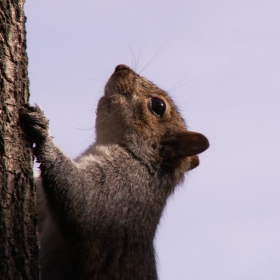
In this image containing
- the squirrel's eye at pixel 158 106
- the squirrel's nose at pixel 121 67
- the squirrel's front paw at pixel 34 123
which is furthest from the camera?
the squirrel's nose at pixel 121 67

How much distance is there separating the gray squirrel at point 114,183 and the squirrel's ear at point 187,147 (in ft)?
0.04

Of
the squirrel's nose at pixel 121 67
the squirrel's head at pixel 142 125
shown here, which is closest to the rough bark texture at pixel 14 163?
the squirrel's head at pixel 142 125

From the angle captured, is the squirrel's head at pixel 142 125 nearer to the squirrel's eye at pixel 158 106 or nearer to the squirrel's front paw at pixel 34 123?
the squirrel's eye at pixel 158 106

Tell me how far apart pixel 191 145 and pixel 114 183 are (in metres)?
1.26

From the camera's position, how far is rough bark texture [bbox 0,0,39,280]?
333 cm

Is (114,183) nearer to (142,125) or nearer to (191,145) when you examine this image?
(142,125)

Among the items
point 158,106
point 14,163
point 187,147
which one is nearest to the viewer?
point 14,163

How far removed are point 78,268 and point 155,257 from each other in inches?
45.3

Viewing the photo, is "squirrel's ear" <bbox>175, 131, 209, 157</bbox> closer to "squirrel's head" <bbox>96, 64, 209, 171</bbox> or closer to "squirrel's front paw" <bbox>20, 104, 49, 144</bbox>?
"squirrel's head" <bbox>96, 64, 209, 171</bbox>

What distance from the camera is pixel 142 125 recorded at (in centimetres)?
625

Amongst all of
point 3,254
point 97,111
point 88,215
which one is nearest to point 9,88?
point 3,254

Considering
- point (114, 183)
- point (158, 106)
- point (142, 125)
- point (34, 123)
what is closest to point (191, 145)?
point (142, 125)

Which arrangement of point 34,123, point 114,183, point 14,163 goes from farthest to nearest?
point 114,183, point 34,123, point 14,163

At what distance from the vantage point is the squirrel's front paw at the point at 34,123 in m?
3.98
